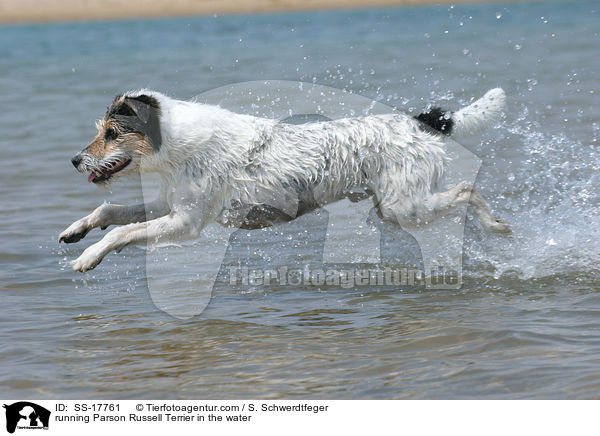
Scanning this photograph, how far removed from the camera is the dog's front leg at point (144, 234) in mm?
4941

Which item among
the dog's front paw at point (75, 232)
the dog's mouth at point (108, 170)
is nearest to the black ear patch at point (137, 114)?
the dog's mouth at point (108, 170)

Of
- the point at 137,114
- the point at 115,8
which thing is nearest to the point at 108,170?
the point at 137,114

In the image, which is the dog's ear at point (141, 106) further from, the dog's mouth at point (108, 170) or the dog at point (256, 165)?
Result: the dog's mouth at point (108, 170)

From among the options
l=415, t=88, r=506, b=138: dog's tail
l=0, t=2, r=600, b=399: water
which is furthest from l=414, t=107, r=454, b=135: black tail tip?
l=0, t=2, r=600, b=399: water

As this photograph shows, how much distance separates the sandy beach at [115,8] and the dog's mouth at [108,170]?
29.7 m

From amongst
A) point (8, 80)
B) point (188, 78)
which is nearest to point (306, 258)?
point (188, 78)

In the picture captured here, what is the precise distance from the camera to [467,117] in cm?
573

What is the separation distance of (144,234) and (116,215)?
1.63 feet

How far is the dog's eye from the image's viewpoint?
509 centimetres

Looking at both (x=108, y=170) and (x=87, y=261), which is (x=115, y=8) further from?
(x=87, y=261)
